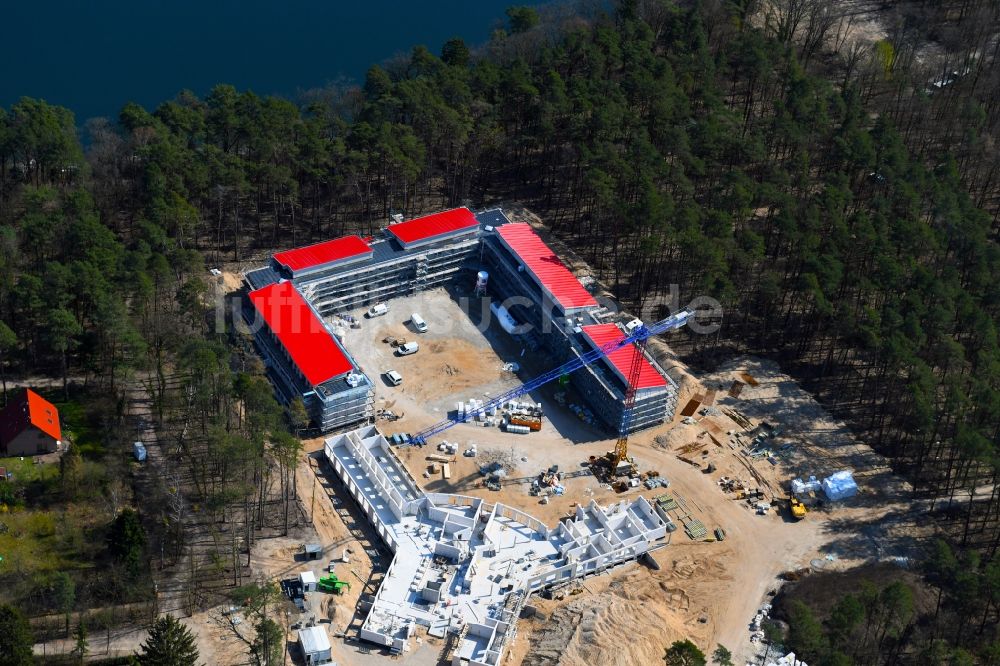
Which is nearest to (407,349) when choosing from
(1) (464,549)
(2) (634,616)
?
(1) (464,549)

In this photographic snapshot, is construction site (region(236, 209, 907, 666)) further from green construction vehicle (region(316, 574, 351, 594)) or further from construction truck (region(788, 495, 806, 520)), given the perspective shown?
construction truck (region(788, 495, 806, 520))

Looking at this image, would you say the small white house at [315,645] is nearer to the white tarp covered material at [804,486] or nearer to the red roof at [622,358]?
the red roof at [622,358]

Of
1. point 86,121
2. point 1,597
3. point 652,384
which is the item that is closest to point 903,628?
point 652,384

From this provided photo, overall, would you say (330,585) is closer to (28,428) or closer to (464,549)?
(464,549)

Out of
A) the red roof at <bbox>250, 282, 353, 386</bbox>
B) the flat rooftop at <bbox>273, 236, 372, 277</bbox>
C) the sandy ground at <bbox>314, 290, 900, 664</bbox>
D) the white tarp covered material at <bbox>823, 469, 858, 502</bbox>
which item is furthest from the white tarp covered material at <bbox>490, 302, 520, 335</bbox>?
the white tarp covered material at <bbox>823, 469, 858, 502</bbox>

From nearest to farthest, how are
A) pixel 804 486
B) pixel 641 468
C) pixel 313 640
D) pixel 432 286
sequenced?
1. pixel 313 640
2. pixel 804 486
3. pixel 641 468
4. pixel 432 286
